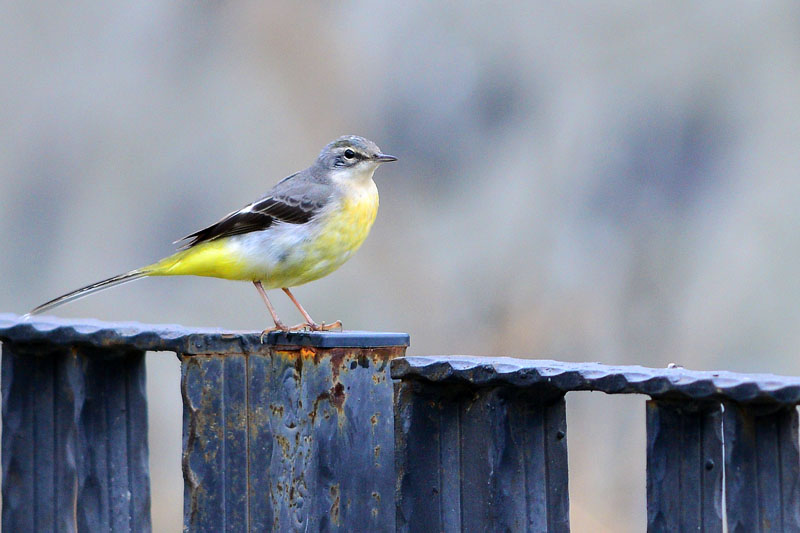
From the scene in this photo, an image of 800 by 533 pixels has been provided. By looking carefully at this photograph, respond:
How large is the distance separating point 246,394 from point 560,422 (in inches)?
42.5

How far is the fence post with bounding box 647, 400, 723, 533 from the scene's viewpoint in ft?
8.45

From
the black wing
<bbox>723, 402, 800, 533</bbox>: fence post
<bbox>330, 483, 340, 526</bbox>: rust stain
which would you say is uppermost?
the black wing

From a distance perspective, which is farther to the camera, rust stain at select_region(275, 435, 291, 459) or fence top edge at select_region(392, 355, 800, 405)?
rust stain at select_region(275, 435, 291, 459)

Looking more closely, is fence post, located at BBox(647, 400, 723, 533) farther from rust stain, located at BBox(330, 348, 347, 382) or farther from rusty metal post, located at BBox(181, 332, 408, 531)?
rust stain, located at BBox(330, 348, 347, 382)

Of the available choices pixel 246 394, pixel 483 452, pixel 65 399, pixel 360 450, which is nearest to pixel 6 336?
pixel 65 399

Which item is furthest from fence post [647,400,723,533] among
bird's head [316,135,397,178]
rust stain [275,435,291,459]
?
bird's head [316,135,397,178]

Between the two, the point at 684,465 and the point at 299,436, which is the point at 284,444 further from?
the point at 684,465

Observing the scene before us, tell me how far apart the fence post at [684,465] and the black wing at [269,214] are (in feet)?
9.34

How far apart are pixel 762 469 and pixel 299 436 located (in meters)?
1.42

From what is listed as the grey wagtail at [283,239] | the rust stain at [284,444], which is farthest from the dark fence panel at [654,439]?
the grey wagtail at [283,239]

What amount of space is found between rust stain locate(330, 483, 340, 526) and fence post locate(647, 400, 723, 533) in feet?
3.32

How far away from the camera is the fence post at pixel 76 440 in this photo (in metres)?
3.87

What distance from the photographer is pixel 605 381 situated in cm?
263

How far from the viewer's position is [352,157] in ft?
18.6
